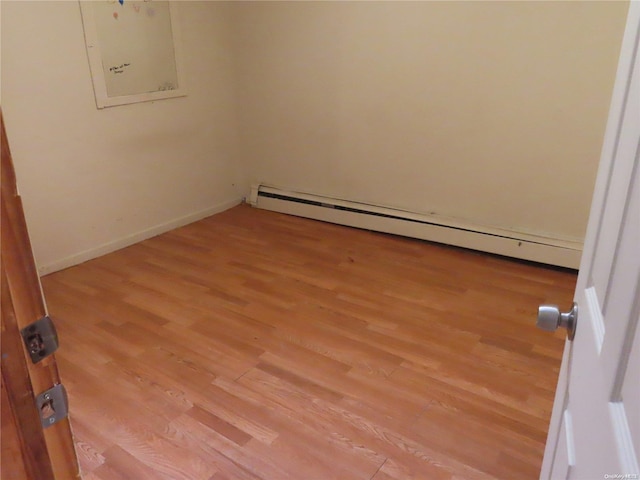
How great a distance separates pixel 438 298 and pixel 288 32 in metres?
2.27

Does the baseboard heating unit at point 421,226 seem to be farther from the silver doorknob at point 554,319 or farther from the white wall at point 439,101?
→ the silver doorknob at point 554,319

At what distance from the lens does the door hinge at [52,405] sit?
64 cm

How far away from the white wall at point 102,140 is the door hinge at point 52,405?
2.74 m

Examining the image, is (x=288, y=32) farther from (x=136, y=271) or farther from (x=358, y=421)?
(x=358, y=421)

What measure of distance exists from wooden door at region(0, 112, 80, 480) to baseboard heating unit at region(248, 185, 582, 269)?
3.02 metres

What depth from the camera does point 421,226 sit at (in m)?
3.60

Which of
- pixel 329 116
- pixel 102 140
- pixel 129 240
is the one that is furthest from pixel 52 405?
pixel 329 116

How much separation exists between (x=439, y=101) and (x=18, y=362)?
315cm

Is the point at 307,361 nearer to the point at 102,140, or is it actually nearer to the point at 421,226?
the point at 421,226

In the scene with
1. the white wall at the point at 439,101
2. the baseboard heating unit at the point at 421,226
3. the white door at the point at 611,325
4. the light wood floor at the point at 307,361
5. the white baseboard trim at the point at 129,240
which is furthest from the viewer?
the white baseboard trim at the point at 129,240

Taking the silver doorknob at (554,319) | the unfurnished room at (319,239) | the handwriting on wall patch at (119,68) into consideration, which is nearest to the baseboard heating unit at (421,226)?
the unfurnished room at (319,239)

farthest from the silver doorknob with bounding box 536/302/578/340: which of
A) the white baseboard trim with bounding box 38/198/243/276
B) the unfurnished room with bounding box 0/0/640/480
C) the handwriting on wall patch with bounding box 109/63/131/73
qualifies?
the handwriting on wall patch with bounding box 109/63/131/73

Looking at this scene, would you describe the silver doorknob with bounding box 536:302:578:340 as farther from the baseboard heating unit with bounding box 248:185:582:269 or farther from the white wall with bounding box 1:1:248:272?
the white wall with bounding box 1:1:248:272

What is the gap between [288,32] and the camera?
3834mm
